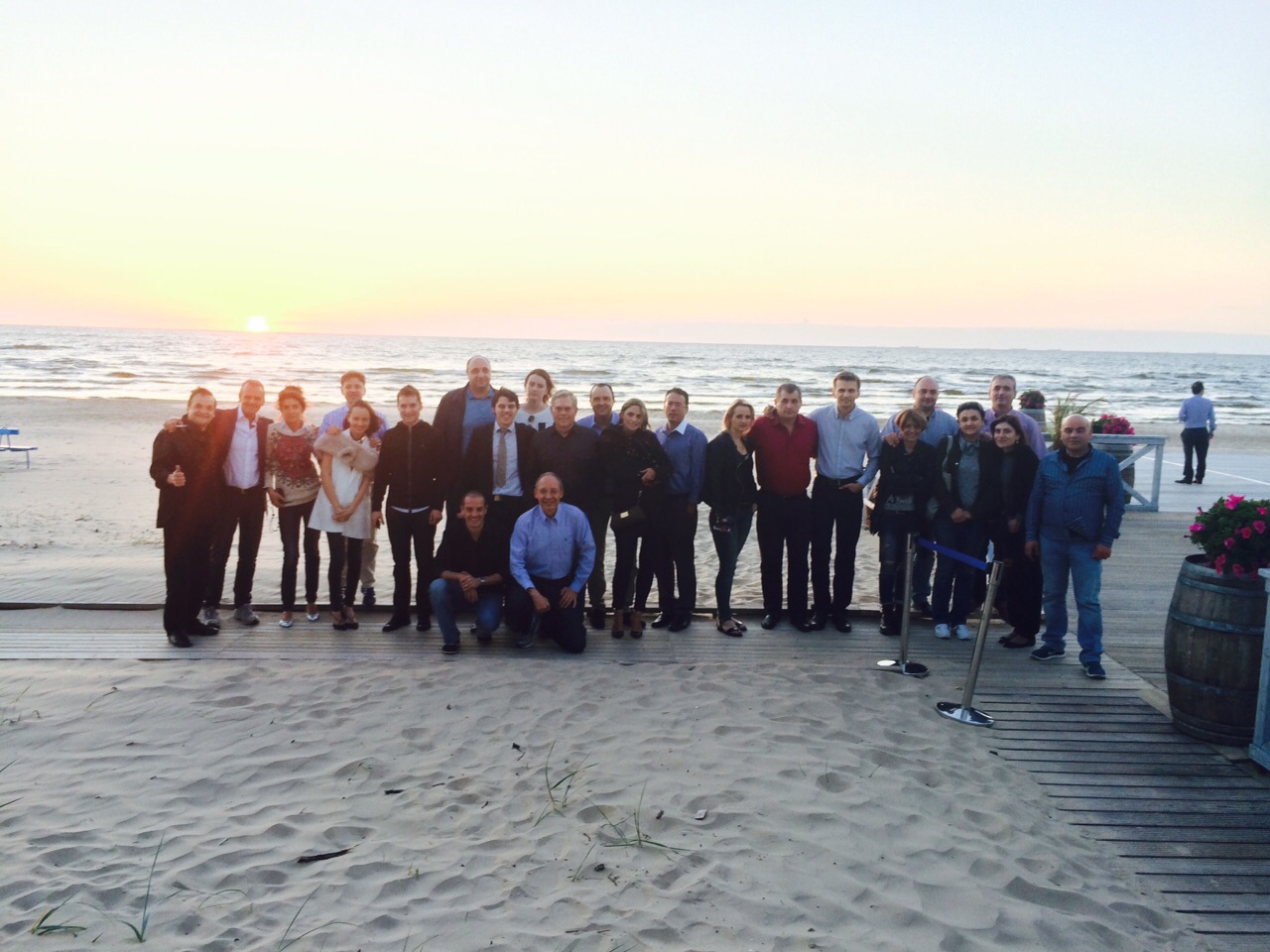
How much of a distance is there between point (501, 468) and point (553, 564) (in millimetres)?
827

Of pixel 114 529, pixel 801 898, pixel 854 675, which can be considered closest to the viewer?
pixel 801 898

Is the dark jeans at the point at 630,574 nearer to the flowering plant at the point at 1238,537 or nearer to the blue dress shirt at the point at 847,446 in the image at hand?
the blue dress shirt at the point at 847,446

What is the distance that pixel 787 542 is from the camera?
6551 mm

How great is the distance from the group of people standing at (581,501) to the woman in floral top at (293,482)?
1cm

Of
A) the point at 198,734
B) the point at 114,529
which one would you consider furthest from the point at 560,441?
the point at 114,529

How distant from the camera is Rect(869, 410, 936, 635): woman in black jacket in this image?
6250 millimetres

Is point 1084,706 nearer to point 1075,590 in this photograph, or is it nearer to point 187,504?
point 1075,590

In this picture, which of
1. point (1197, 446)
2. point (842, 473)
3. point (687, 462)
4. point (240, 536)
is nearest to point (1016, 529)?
point (842, 473)

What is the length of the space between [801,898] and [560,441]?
368cm

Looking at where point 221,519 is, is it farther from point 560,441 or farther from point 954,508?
point 954,508

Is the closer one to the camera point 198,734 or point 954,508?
point 198,734

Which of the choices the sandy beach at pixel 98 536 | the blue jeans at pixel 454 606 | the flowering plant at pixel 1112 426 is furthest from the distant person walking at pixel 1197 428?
the blue jeans at pixel 454 606

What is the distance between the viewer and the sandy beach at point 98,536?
7.66m

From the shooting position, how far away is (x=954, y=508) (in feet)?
20.4
